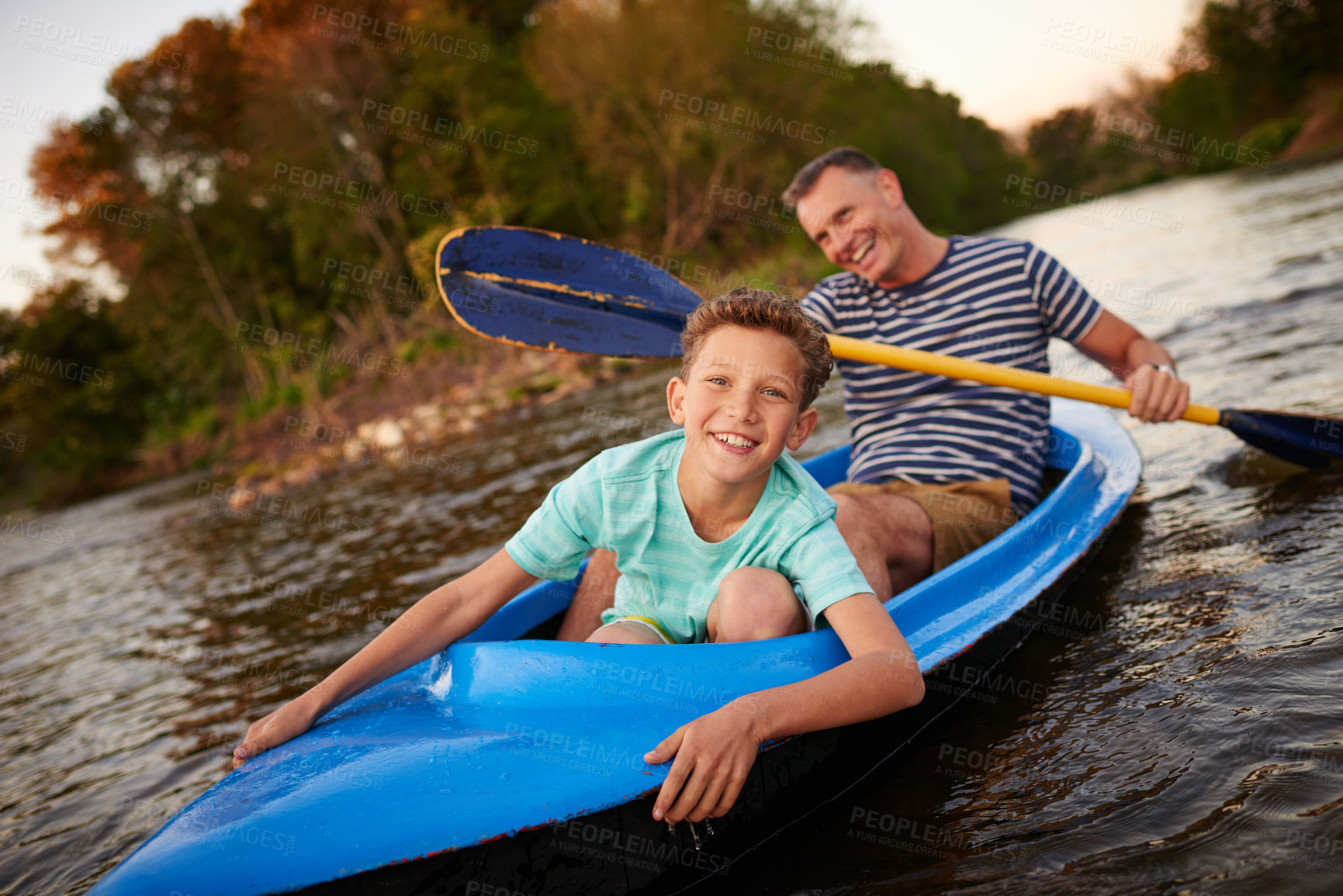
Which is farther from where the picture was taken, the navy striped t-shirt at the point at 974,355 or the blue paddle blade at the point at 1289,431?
the blue paddle blade at the point at 1289,431

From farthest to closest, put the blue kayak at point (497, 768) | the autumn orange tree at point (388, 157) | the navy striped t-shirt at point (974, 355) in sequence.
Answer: the autumn orange tree at point (388, 157) < the navy striped t-shirt at point (974, 355) < the blue kayak at point (497, 768)

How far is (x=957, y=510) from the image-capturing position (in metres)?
2.40

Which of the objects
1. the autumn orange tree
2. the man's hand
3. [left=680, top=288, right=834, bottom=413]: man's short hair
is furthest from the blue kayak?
the autumn orange tree

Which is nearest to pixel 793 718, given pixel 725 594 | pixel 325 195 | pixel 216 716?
pixel 725 594

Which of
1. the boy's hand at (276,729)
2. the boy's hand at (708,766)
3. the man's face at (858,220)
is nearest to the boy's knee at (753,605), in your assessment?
the boy's hand at (708,766)

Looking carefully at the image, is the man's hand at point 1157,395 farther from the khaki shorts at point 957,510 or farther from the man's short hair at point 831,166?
the man's short hair at point 831,166

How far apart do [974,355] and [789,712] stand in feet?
5.25

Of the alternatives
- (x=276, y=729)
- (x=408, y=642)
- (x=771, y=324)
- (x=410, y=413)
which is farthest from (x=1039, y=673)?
(x=410, y=413)

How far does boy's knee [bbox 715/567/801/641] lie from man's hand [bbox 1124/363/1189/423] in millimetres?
1344

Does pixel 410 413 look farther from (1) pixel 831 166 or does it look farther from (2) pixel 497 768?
(2) pixel 497 768

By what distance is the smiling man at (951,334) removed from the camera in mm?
2535

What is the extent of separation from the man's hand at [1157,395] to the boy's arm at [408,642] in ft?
5.77

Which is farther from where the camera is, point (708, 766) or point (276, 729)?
point (276, 729)

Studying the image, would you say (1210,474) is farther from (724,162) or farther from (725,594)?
(724,162)
